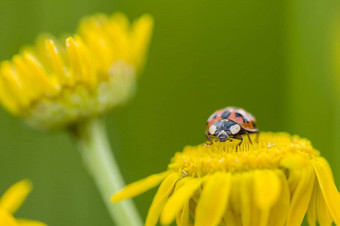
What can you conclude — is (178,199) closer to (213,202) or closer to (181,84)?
(213,202)

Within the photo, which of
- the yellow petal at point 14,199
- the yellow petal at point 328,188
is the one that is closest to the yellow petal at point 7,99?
the yellow petal at point 14,199

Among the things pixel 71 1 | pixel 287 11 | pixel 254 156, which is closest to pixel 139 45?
pixel 254 156

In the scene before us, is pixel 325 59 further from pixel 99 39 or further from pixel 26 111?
pixel 26 111

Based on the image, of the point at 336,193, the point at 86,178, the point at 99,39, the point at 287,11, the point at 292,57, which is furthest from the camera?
the point at 86,178

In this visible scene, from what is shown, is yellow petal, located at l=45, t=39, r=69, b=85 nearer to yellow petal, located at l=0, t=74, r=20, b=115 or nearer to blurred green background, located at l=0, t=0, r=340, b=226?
yellow petal, located at l=0, t=74, r=20, b=115

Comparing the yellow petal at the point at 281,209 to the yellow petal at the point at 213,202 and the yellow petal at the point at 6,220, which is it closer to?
the yellow petal at the point at 213,202

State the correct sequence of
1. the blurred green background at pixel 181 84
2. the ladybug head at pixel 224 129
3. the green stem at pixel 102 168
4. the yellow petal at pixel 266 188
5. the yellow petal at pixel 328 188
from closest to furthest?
the yellow petal at pixel 266 188
the yellow petal at pixel 328 188
the ladybug head at pixel 224 129
the green stem at pixel 102 168
the blurred green background at pixel 181 84

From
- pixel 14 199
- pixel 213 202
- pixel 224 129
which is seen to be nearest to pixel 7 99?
pixel 14 199
